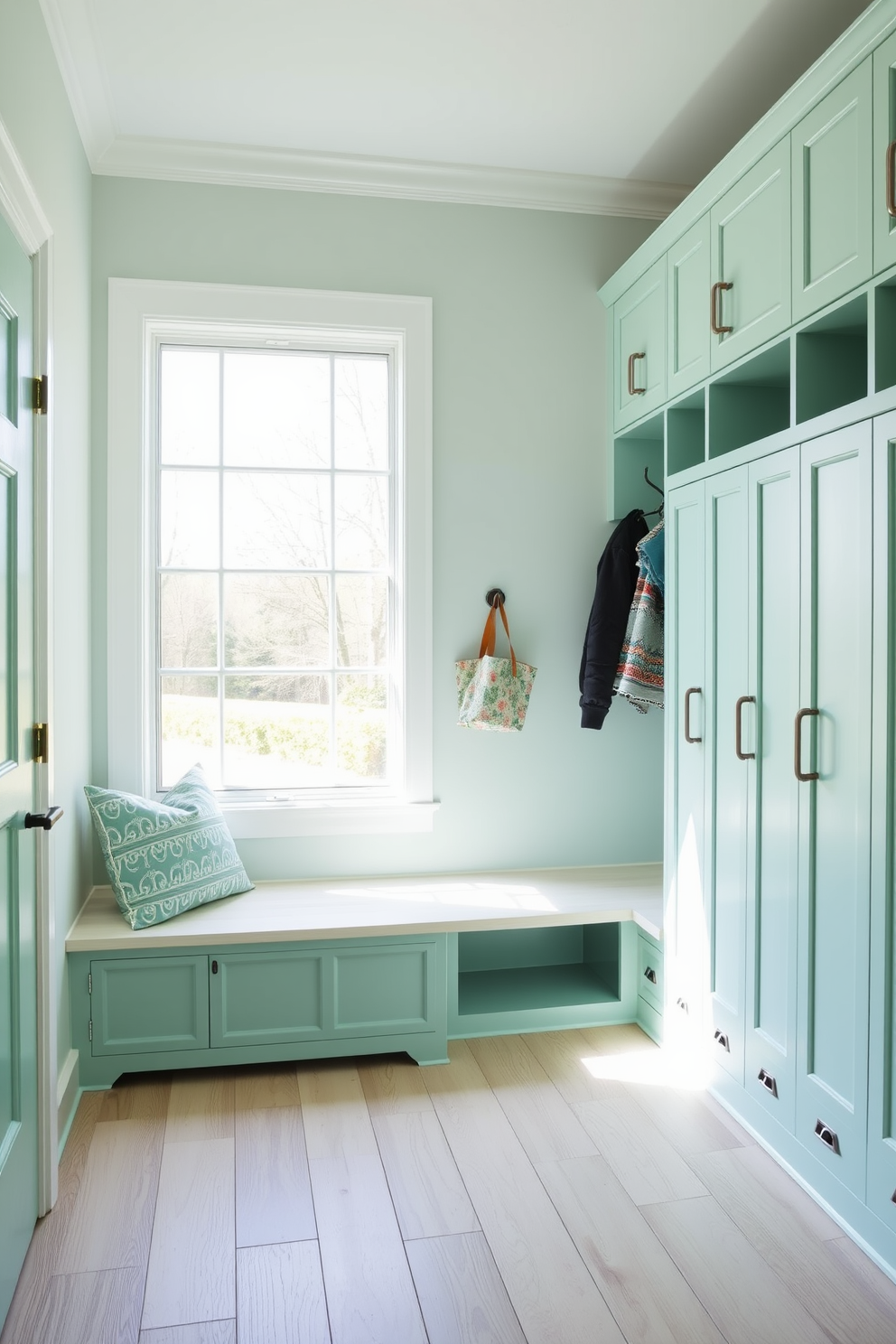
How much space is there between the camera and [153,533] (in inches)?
120

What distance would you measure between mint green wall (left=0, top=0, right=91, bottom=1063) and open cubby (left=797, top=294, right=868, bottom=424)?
1.74 metres

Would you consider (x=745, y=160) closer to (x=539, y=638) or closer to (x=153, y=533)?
(x=539, y=638)

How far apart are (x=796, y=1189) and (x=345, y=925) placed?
1.30 metres

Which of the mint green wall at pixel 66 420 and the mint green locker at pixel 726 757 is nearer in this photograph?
the mint green wall at pixel 66 420

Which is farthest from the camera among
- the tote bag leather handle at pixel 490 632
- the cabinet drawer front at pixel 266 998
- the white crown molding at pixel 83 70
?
the tote bag leather handle at pixel 490 632

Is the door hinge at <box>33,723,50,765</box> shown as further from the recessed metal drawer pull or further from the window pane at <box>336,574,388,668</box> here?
the recessed metal drawer pull

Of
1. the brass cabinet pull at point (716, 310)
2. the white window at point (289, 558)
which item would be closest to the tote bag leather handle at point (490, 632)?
the white window at point (289, 558)

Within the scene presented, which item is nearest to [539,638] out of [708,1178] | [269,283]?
[269,283]

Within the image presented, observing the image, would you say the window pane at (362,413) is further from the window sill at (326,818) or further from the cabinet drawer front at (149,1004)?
the cabinet drawer front at (149,1004)

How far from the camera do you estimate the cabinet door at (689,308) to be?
2494 mm

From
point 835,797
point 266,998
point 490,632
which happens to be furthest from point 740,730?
point 266,998

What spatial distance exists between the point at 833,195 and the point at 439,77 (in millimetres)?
1213

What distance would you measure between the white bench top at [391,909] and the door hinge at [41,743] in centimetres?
75

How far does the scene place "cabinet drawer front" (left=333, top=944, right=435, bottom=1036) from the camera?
2.67m
